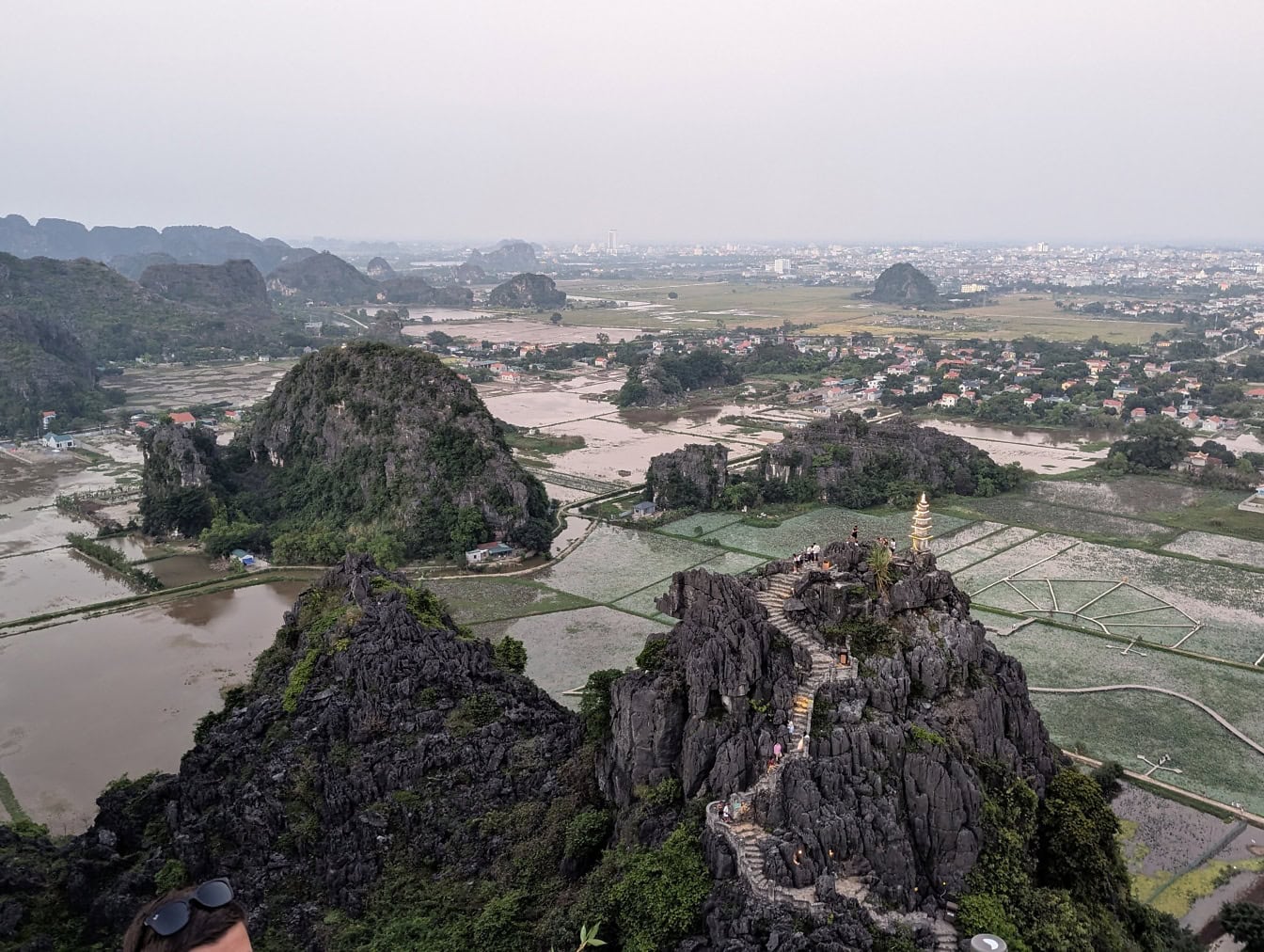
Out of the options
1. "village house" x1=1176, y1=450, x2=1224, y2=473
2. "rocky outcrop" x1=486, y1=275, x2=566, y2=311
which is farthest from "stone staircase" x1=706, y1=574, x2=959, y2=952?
"rocky outcrop" x1=486, y1=275, x2=566, y2=311

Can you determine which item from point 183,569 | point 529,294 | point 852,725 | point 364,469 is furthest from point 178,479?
point 529,294

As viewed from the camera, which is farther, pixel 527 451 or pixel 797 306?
pixel 797 306

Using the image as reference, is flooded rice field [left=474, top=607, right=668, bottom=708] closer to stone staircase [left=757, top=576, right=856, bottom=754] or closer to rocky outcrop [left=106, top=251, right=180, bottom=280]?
stone staircase [left=757, top=576, right=856, bottom=754]

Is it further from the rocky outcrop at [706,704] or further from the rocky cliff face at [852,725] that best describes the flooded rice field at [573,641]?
the rocky cliff face at [852,725]

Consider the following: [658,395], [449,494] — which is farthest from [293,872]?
[658,395]

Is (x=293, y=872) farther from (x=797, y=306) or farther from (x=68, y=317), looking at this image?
(x=797, y=306)

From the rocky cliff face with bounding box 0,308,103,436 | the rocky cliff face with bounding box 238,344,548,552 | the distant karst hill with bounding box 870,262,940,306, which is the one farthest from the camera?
the distant karst hill with bounding box 870,262,940,306

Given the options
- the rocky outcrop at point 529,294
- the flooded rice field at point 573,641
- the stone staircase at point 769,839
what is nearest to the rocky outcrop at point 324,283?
the rocky outcrop at point 529,294

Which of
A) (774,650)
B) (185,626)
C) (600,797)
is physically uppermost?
(774,650)
